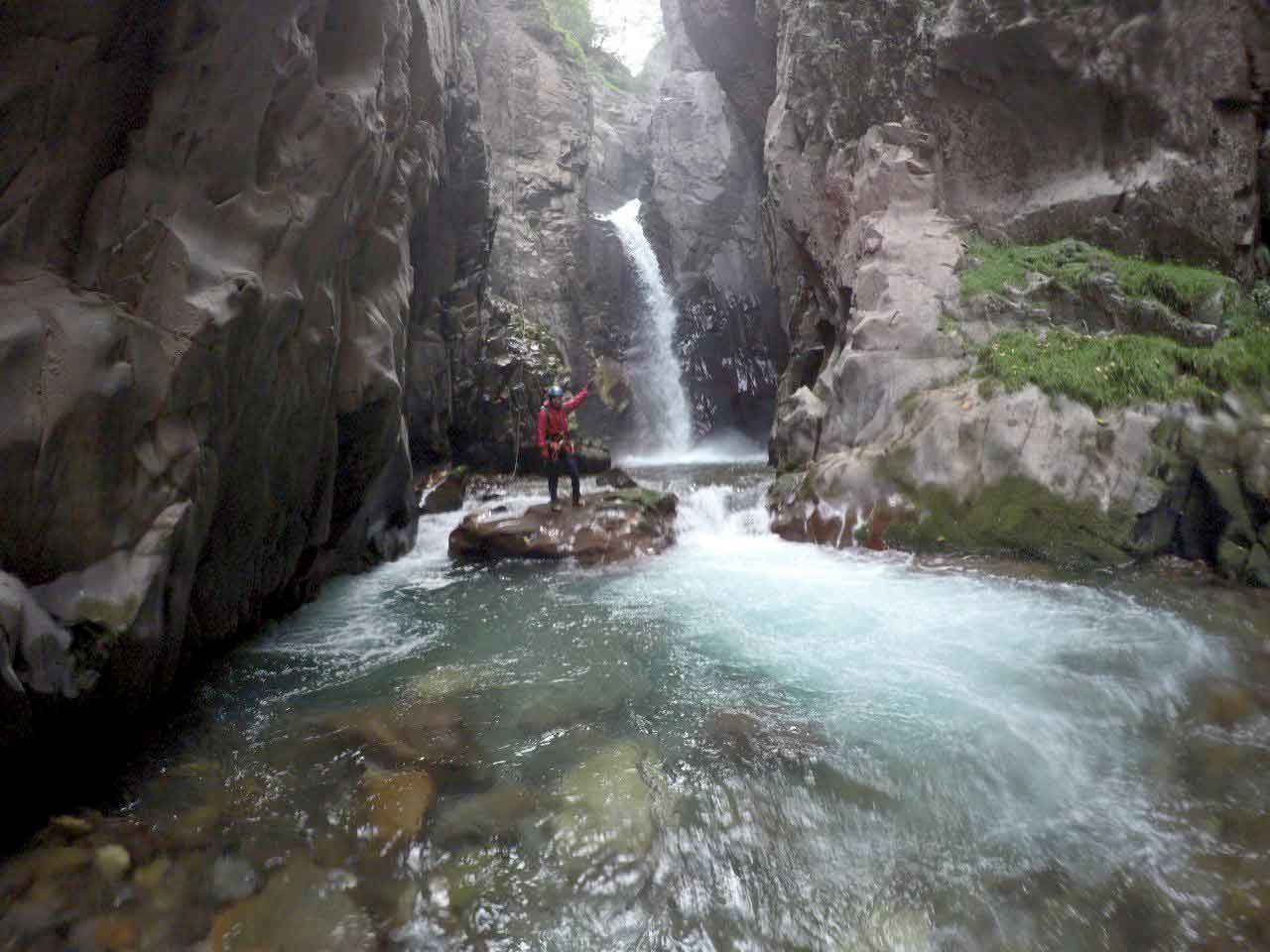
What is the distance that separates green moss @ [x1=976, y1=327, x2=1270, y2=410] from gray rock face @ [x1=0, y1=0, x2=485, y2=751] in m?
8.15

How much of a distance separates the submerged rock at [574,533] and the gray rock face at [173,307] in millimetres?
2607

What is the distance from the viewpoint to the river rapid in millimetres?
2529

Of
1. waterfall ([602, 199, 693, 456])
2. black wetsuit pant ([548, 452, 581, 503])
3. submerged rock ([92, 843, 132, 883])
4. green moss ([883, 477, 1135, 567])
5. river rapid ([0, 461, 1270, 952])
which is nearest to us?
river rapid ([0, 461, 1270, 952])

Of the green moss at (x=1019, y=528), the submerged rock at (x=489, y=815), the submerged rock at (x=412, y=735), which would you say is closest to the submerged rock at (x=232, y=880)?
the submerged rock at (x=489, y=815)

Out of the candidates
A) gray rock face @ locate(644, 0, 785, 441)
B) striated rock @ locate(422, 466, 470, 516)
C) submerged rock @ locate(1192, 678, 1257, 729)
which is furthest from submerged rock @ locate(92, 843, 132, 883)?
gray rock face @ locate(644, 0, 785, 441)

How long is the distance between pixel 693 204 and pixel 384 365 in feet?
66.3

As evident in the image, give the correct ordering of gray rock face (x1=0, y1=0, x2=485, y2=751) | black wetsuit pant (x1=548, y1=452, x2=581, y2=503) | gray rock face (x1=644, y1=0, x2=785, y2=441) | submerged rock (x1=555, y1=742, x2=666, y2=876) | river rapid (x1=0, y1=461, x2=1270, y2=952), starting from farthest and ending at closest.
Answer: gray rock face (x1=644, y1=0, x2=785, y2=441) → black wetsuit pant (x1=548, y1=452, x2=581, y2=503) → gray rock face (x1=0, y1=0, x2=485, y2=751) → submerged rock (x1=555, y1=742, x2=666, y2=876) → river rapid (x1=0, y1=461, x2=1270, y2=952)

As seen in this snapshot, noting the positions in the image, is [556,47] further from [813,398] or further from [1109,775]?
[1109,775]

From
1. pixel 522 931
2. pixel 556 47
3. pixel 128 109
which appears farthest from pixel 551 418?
pixel 556 47

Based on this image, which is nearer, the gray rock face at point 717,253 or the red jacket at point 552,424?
the red jacket at point 552,424

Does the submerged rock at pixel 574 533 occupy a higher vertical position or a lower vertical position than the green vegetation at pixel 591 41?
lower

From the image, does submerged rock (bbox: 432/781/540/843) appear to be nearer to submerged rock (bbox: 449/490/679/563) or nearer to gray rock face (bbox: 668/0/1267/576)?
submerged rock (bbox: 449/490/679/563)

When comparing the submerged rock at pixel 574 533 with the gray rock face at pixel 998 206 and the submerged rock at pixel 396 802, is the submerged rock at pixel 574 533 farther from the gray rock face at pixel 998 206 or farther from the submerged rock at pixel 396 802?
the submerged rock at pixel 396 802

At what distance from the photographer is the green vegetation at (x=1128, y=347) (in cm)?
726
